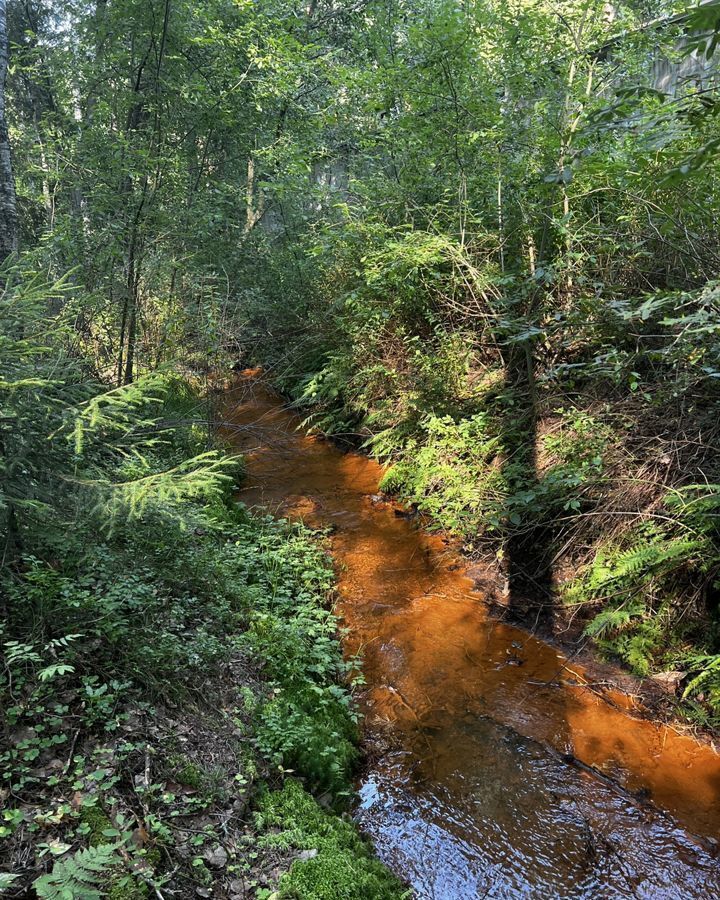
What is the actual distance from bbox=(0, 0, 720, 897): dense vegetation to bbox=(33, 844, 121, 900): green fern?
0.05ft

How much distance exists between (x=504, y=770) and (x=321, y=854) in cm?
172

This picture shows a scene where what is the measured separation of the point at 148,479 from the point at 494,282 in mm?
5509

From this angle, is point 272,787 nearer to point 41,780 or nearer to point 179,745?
point 179,745

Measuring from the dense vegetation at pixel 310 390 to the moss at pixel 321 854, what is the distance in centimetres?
2

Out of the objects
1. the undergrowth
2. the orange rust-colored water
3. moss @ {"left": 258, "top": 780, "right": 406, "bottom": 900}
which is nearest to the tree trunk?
the undergrowth

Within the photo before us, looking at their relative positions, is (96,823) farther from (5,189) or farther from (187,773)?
(5,189)

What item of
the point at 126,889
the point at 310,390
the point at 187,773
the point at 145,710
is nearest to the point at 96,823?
the point at 126,889

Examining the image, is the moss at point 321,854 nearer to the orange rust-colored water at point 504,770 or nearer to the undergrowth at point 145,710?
the undergrowth at point 145,710

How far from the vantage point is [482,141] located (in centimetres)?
729

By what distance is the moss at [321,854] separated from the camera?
2725 millimetres

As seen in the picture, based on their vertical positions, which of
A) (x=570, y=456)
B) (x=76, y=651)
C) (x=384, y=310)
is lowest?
(x=76, y=651)

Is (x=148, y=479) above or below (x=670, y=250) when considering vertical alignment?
below

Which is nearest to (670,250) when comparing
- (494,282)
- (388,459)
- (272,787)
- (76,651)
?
(494,282)

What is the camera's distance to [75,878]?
2.19 meters
